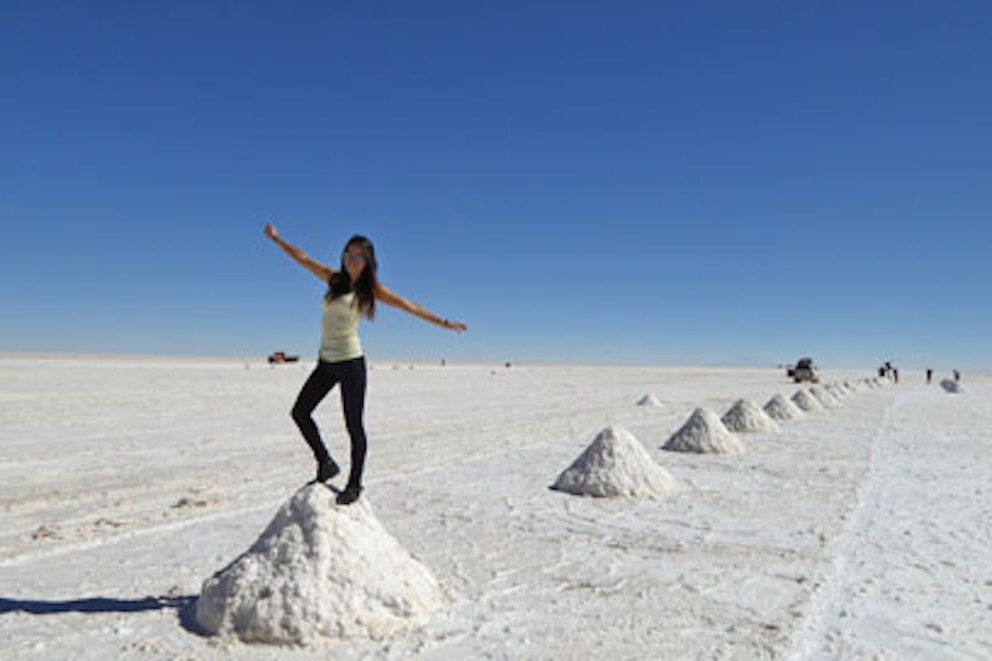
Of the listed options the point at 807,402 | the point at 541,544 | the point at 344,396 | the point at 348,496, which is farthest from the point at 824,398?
the point at 344,396

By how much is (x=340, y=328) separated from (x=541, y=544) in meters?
2.79

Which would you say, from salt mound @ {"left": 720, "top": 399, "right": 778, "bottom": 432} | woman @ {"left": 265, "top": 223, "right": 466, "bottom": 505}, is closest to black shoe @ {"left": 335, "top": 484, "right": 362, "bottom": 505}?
woman @ {"left": 265, "top": 223, "right": 466, "bottom": 505}

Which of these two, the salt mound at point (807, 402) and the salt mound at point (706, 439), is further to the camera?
the salt mound at point (807, 402)

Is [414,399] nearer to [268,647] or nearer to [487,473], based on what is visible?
[487,473]

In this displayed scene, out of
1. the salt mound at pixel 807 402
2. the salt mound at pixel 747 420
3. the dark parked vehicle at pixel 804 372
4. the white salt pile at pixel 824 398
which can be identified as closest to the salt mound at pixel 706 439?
the salt mound at pixel 747 420

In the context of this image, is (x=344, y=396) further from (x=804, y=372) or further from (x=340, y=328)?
(x=804, y=372)

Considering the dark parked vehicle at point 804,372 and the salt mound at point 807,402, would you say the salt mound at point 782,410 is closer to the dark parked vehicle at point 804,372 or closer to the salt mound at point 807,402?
the salt mound at point 807,402

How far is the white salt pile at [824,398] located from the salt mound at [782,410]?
433 cm

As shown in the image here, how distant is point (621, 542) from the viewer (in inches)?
229

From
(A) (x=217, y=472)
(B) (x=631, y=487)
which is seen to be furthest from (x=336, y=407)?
(B) (x=631, y=487)

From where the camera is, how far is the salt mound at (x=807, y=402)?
783 inches

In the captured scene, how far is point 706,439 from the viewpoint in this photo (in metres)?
11.1

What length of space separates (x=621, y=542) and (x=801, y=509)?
248cm

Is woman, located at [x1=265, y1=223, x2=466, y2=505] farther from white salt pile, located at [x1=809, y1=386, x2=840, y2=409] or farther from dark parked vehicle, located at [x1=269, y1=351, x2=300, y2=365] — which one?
dark parked vehicle, located at [x1=269, y1=351, x2=300, y2=365]
